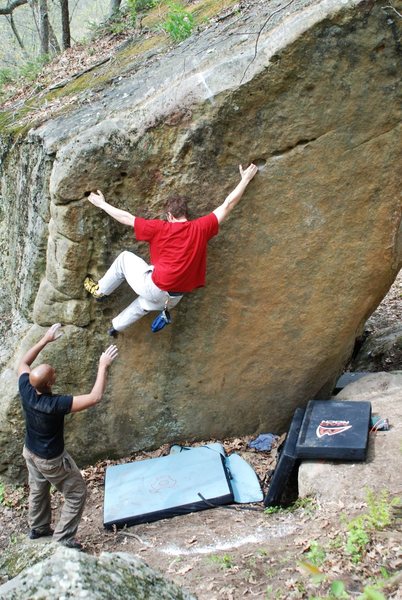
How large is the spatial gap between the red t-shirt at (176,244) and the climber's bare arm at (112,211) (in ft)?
0.29

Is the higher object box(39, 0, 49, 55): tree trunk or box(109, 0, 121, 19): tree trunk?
box(39, 0, 49, 55): tree trunk

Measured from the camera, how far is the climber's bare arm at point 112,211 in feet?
21.1

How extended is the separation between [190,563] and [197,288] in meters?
2.97

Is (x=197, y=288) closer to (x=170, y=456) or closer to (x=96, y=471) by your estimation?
(x=170, y=456)

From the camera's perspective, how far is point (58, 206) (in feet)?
22.0

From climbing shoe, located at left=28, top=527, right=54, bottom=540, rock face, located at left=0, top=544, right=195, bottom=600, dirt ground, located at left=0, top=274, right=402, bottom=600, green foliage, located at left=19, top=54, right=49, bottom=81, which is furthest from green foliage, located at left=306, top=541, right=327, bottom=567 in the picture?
green foliage, located at left=19, top=54, right=49, bottom=81

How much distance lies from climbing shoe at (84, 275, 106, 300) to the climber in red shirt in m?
0.33

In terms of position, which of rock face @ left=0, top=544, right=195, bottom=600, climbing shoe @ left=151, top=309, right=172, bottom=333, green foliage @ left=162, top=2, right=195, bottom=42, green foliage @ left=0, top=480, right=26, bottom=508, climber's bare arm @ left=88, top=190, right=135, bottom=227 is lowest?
green foliage @ left=0, top=480, right=26, bottom=508

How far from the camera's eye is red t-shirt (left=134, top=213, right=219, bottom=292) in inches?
248

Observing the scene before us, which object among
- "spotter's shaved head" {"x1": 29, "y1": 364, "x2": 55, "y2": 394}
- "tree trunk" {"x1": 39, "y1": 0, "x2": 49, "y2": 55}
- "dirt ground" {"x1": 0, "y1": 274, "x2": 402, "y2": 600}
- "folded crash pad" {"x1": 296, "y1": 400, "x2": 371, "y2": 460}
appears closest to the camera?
"dirt ground" {"x1": 0, "y1": 274, "x2": 402, "y2": 600}

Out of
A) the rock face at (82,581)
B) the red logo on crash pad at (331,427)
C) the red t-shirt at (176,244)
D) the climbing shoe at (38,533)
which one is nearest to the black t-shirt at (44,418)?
the climbing shoe at (38,533)

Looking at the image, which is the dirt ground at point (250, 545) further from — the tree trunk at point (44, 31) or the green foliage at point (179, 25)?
the tree trunk at point (44, 31)

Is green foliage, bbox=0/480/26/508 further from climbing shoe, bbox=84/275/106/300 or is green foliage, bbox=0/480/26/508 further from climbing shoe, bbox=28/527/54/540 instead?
climbing shoe, bbox=84/275/106/300

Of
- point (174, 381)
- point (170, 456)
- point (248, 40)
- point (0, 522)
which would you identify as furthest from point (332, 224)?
point (0, 522)
